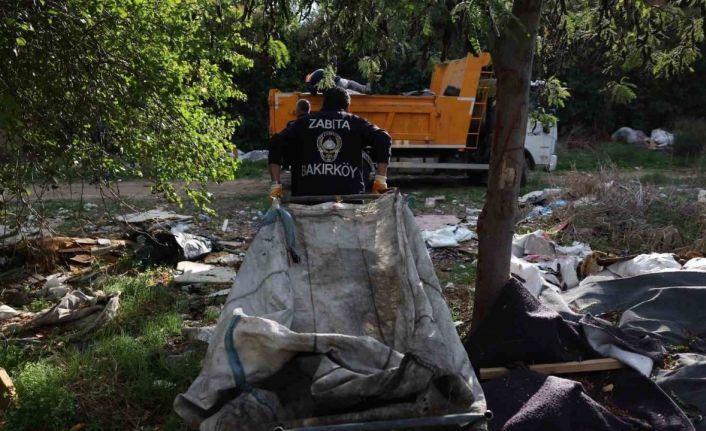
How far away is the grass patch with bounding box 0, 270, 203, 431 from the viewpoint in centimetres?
403

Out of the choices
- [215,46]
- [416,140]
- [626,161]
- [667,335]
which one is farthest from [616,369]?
[626,161]

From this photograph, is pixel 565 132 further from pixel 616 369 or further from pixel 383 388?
pixel 383 388

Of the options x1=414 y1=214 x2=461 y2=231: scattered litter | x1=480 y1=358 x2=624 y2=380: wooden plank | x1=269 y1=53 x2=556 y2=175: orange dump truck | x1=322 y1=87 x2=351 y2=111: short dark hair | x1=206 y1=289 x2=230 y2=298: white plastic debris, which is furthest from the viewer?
x1=269 y1=53 x2=556 y2=175: orange dump truck

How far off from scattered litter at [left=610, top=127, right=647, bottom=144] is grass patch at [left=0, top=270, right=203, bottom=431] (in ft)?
61.6

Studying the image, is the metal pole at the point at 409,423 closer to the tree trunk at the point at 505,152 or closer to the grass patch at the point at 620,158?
the tree trunk at the point at 505,152

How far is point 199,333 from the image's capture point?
5125 mm

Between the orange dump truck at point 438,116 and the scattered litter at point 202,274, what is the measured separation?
514 cm

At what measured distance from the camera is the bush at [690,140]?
18234 mm

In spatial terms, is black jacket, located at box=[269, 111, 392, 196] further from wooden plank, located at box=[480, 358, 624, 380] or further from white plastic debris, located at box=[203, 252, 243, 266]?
white plastic debris, located at box=[203, 252, 243, 266]

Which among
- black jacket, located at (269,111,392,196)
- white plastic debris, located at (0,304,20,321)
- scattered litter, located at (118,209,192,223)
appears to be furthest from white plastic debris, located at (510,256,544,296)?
scattered litter, located at (118,209,192,223)

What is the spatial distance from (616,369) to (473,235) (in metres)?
4.85

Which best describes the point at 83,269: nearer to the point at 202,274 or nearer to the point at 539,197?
the point at 202,274

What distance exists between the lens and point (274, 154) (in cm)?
548

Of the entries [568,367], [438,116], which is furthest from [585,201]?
[568,367]
